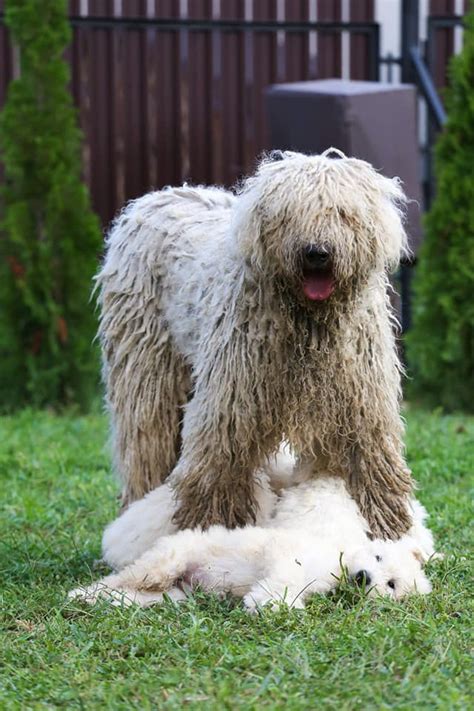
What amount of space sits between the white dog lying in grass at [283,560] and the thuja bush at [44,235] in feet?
15.1

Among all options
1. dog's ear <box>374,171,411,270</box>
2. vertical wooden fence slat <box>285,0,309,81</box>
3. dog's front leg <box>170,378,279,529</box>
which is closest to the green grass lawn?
dog's front leg <box>170,378,279,529</box>

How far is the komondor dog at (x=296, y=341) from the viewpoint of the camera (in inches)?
176

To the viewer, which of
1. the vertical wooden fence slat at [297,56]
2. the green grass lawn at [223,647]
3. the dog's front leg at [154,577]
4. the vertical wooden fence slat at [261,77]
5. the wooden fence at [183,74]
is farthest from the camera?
the vertical wooden fence slat at [297,56]

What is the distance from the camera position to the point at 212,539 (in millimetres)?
4668

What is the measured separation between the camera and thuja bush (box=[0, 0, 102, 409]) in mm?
9258

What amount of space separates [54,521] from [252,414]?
5.46 ft

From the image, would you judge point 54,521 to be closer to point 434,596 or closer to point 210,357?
point 210,357

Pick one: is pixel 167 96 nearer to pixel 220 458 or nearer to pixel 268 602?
pixel 220 458

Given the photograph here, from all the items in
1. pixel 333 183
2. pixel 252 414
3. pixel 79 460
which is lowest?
pixel 79 460

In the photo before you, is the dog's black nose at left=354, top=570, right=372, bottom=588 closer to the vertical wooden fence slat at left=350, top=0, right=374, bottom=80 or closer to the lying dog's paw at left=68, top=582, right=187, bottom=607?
the lying dog's paw at left=68, top=582, right=187, bottom=607

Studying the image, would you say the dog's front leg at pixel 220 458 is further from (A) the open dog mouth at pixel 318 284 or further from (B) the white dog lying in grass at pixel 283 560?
(A) the open dog mouth at pixel 318 284

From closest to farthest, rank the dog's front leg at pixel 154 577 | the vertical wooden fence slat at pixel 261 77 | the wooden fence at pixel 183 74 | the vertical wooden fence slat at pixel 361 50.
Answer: the dog's front leg at pixel 154 577, the wooden fence at pixel 183 74, the vertical wooden fence slat at pixel 261 77, the vertical wooden fence slat at pixel 361 50

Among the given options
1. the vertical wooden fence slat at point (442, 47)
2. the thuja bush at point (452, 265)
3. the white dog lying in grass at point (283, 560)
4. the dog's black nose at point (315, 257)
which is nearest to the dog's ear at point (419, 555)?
the white dog lying in grass at point (283, 560)

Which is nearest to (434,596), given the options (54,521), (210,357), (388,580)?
(388,580)
